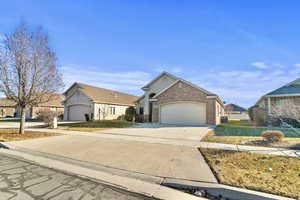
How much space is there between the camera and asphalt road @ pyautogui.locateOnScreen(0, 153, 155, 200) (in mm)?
2926

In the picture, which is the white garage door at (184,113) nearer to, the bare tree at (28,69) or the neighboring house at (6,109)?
the bare tree at (28,69)

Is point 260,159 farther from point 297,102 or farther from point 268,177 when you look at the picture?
point 297,102

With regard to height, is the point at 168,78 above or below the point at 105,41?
below

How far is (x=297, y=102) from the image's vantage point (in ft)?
44.5

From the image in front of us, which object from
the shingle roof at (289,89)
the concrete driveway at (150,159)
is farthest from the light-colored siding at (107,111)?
the shingle roof at (289,89)

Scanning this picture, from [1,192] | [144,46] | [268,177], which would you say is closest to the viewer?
[1,192]

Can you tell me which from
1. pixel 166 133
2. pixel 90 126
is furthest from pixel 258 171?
pixel 90 126

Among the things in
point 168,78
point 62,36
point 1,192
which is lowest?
point 1,192

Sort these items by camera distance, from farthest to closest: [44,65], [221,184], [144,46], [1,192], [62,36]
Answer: [144,46] < [62,36] < [44,65] < [221,184] < [1,192]

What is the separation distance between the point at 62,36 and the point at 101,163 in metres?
11.3

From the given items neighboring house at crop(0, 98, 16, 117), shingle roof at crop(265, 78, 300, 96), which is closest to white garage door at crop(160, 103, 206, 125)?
shingle roof at crop(265, 78, 300, 96)

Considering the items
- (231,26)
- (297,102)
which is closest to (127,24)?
(231,26)

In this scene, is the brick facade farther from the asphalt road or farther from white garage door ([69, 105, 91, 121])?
the asphalt road

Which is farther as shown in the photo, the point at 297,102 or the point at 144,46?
the point at 144,46
